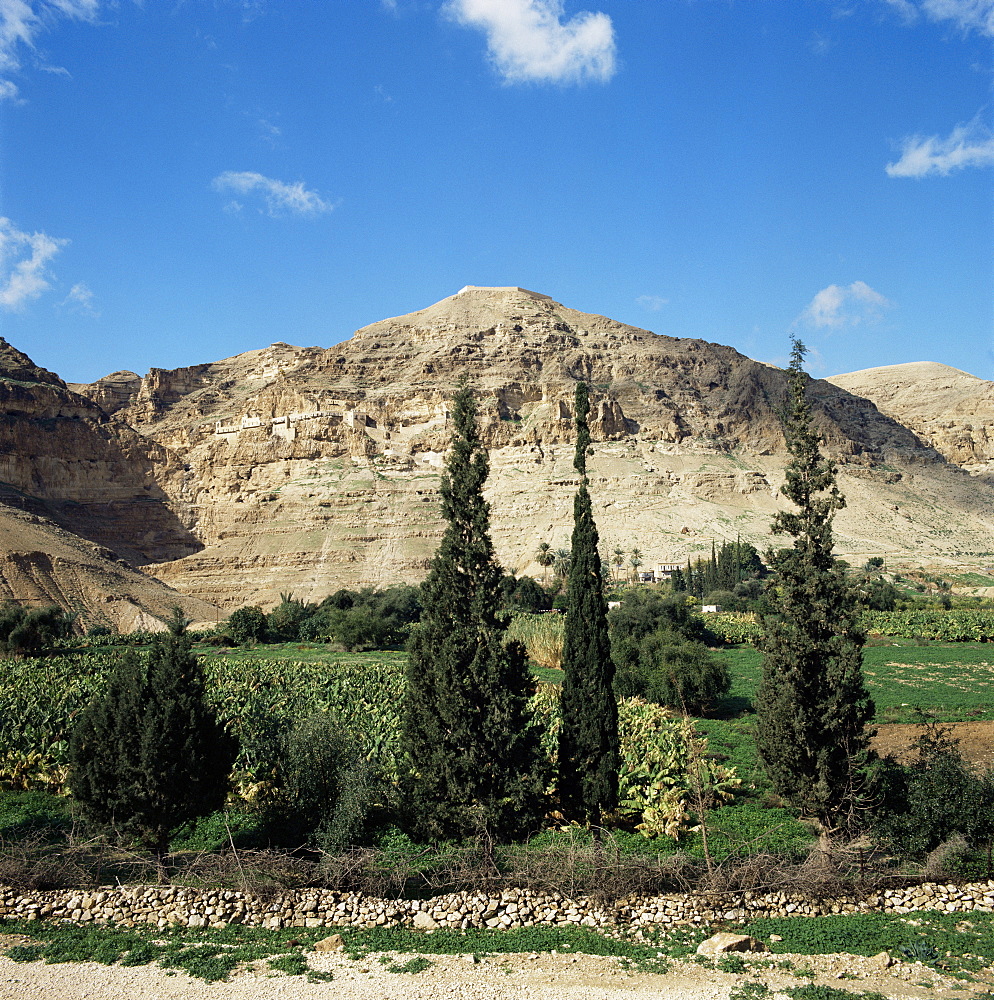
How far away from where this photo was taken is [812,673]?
13477mm

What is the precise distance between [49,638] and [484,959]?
36.8 m

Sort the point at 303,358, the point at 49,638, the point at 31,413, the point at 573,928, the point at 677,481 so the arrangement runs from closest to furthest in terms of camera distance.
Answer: the point at 573,928
the point at 49,638
the point at 31,413
the point at 677,481
the point at 303,358

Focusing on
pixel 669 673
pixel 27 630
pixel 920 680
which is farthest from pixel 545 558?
pixel 669 673

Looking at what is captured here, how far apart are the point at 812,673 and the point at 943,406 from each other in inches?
6540

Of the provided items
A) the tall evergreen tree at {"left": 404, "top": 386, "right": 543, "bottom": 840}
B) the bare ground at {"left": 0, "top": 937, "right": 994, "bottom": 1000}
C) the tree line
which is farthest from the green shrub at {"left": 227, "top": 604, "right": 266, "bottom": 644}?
the bare ground at {"left": 0, "top": 937, "right": 994, "bottom": 1000}

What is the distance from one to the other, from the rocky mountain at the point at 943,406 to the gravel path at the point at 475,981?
462 feet

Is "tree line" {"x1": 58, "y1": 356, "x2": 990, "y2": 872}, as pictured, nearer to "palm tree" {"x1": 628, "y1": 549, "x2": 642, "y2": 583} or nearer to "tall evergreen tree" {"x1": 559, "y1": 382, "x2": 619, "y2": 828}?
"tall evergreen tree" {"x1": 559, "y1": 382, "x2": 619, "y2": 828}

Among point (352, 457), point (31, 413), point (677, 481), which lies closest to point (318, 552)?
point (352, 457)

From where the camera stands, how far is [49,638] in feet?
125

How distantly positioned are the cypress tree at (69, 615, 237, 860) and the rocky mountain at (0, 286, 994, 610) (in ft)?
226

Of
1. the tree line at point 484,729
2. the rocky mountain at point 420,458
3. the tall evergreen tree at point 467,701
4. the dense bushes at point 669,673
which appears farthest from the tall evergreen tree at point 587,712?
the rocky mountain at point 420,458

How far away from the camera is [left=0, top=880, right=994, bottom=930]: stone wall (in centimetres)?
1038

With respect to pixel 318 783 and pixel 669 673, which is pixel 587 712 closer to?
pixel 318 783

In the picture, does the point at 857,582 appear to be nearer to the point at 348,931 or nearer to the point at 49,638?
the point at 348,931
